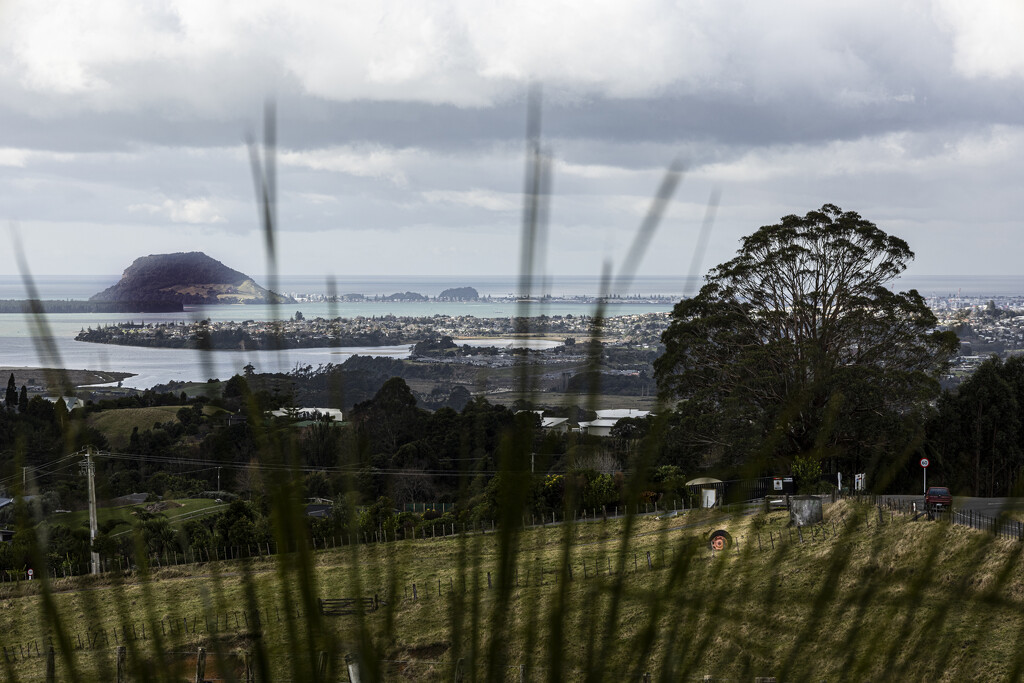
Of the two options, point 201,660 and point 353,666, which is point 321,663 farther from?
point 201,660

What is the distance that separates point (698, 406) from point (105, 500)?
51.3 feet

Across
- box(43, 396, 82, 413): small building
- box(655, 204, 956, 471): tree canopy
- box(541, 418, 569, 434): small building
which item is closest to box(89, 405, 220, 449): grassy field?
box(43, 396, 82, 413): small building

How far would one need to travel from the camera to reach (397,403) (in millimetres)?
706

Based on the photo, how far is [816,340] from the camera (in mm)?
15977

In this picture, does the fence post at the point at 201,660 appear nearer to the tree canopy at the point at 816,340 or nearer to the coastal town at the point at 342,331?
the coastal town at the point at 342,331

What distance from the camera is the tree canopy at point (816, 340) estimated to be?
1476 centimetres

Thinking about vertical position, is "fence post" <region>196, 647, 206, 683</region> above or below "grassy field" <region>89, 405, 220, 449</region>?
below

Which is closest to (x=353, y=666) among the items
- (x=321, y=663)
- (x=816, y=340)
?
(x=321, y=663)

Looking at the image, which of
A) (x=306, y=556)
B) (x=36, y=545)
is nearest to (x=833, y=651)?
(x=306, y=556)

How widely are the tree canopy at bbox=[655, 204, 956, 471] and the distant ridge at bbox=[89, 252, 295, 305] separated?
13786 millimetres

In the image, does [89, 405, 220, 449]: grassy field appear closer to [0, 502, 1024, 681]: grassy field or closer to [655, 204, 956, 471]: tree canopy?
[0, 502, 1024, 681]: grassy field

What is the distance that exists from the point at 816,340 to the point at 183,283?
1642 cm

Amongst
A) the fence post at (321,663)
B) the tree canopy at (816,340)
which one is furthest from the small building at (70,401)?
the tree canopy at (816,340)

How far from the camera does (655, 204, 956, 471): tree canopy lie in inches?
581
